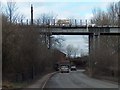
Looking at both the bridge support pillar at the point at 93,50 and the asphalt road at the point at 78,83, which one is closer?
the asphalt road at the point at 78,83

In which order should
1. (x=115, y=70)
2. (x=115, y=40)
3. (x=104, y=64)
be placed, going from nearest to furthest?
(x=115, y=70) → (x=104, y=64) → (x=115, y=40)

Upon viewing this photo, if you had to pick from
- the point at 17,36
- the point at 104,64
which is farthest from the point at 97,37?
the point at 17,36

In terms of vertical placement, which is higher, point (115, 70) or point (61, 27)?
point (61, 27)

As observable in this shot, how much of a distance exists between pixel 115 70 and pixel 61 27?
129 feet

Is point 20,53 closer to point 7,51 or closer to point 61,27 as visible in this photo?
point 7,51

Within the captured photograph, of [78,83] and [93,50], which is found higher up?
[93,50]

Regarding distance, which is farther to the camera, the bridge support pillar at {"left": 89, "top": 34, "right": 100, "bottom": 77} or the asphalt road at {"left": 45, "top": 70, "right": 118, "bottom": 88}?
the bridge support pillar at {"left": 89, "top": 34, "right": 100, "bottom": 77}

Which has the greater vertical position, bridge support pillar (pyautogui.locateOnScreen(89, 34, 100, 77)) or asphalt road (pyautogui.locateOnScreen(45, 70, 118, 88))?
bridge support pillar (pyautogui.locateOnScreen(89, 34, 100, 77))

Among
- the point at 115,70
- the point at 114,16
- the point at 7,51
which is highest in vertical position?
the point at 114,16

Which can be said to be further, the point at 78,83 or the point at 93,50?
the point at 93,50

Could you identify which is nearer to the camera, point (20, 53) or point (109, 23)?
point (20, 53)


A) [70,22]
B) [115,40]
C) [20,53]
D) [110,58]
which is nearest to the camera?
[20,53]

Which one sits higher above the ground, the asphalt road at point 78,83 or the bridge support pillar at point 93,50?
the bridge support pillar at point 93,50

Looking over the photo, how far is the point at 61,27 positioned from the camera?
9450 centimetres
